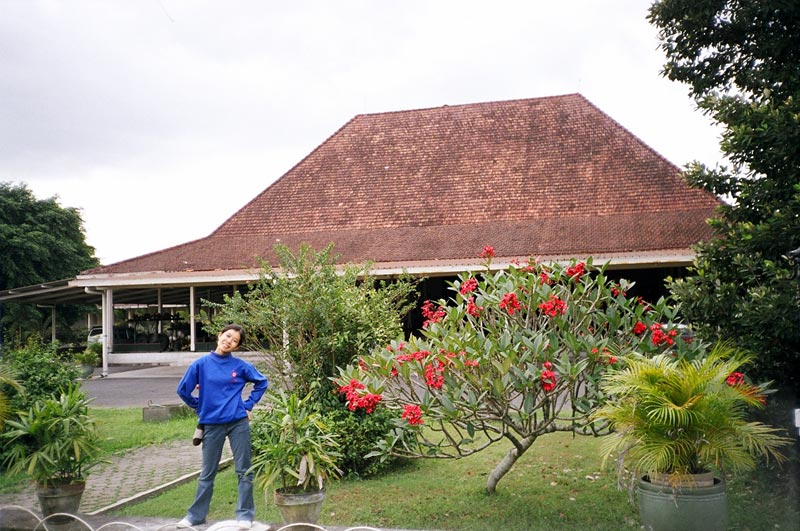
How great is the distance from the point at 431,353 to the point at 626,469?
176 centimetres

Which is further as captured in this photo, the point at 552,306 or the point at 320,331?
the point at 320,331

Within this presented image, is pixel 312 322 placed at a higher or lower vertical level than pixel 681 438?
higher

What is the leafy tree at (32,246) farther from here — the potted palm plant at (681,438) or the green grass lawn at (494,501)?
the potted palm plant at (681,438)

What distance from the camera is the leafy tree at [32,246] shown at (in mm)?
19953

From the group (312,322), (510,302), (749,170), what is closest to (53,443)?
(312,322)

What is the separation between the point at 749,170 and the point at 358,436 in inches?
176

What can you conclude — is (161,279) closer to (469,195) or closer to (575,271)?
(469,195)

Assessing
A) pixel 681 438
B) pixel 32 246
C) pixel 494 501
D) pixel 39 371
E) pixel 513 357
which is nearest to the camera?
pixel 681 438

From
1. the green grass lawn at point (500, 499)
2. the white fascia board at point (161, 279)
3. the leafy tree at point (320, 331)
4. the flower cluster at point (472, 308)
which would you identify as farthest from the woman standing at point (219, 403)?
the white fascia board at point (161, 279)

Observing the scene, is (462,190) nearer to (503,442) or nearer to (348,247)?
(348,247)

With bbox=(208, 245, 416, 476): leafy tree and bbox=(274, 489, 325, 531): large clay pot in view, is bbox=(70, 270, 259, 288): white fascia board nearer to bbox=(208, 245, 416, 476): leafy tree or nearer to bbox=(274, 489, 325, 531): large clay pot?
bbox=(208, 245, 416, 476): leafy tree

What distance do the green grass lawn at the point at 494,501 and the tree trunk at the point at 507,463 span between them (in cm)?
10

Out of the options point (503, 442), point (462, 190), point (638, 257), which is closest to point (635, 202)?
point (638, 257)

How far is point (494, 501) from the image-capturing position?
6367 millimetres
